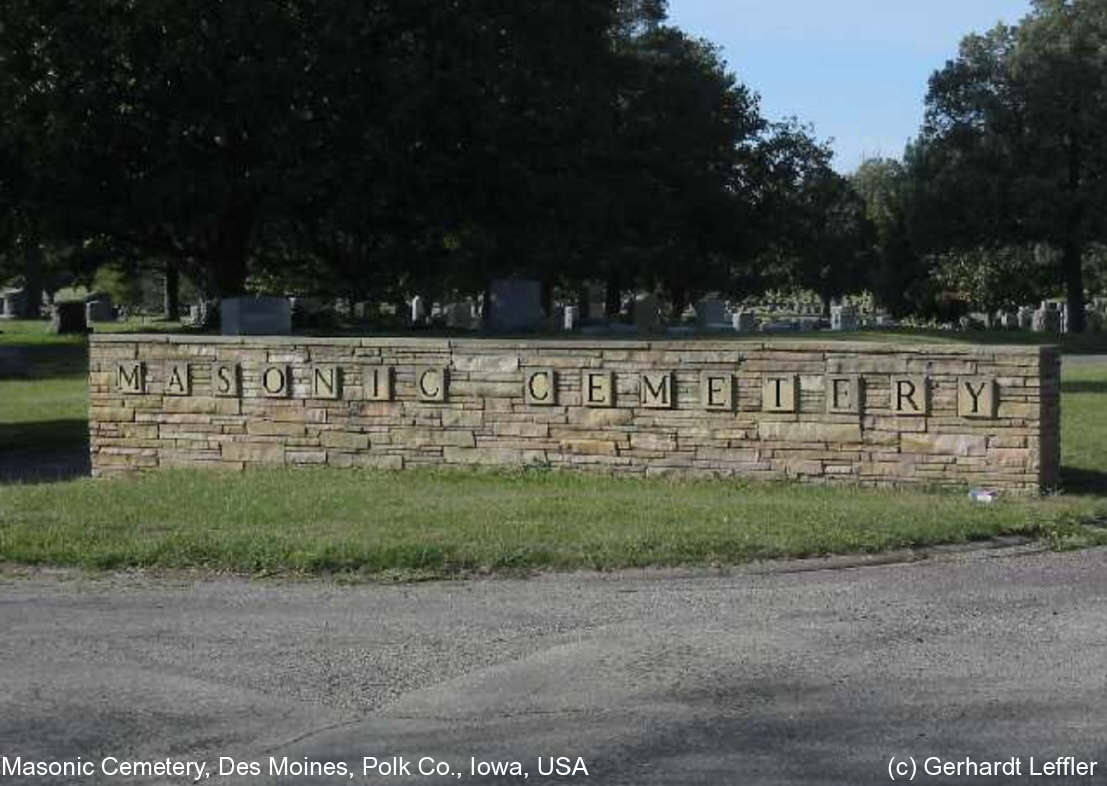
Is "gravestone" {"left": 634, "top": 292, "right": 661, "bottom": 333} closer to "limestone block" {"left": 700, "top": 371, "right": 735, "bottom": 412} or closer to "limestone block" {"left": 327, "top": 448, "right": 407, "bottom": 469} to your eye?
"limestone block" {"left": 327, "top": 448, "right": 407, "bottom": 469}

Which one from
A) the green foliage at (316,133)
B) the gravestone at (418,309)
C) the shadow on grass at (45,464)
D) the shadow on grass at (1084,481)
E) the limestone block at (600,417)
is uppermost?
the green foliage at (316,133)

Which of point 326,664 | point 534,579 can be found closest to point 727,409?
point 534,579

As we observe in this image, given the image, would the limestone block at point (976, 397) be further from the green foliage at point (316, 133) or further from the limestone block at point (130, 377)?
the green foliage at point (316, 133)

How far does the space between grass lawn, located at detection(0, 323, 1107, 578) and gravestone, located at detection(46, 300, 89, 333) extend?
3073cm

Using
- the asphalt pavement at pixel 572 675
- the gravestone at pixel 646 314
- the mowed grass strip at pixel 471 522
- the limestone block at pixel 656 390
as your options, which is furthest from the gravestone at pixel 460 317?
the asphalt pavement at pixel 572 675

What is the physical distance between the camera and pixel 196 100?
3303 cm

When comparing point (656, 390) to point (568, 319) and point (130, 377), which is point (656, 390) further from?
point (568, 319)

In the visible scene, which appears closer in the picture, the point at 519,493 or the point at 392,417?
the point at 519,493

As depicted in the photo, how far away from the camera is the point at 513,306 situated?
108 feet

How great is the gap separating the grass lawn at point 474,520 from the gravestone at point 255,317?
13.2 meters

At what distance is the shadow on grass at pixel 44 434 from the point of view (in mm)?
19234

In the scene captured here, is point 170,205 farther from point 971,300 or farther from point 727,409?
point 971,300

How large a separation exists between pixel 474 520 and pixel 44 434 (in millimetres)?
11649

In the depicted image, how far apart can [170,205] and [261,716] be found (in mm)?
28347
